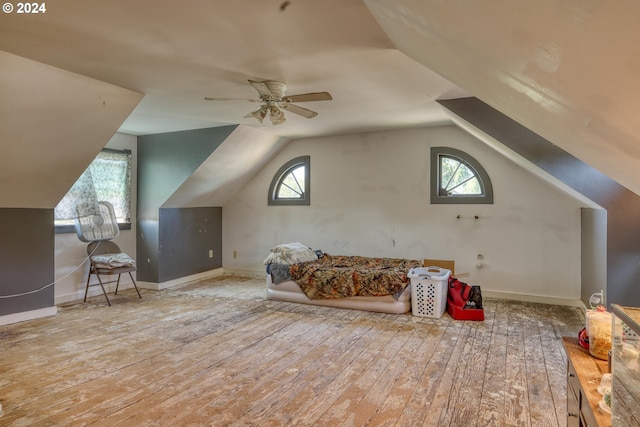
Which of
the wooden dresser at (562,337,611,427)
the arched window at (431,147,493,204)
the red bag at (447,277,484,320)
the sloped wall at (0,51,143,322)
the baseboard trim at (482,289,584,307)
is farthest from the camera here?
the arched window at (431,147,493,204)

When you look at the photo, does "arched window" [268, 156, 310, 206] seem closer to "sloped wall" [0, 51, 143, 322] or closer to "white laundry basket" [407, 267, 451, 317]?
"white laundry basket" [407, 267, 451, 317]

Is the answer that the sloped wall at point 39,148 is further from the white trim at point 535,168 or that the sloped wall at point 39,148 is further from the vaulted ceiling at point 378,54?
the white trim at point 535,168

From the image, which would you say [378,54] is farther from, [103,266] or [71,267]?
[71,267]

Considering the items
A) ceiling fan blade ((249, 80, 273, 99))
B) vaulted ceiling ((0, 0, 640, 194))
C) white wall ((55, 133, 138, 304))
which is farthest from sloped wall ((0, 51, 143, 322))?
ceiling fan blade ((249, 80, 273, 99))

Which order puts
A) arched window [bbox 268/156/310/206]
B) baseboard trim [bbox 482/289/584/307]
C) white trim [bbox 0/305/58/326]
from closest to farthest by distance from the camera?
white trim [bbox 0/305/58/326], baseboard trim [bbox 482/289/584/307], arched window [bbox 268/156/310/206]

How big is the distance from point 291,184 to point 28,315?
3784 millimetres

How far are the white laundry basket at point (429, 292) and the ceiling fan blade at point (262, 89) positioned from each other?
2.39 metres

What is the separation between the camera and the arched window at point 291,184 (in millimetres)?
5953

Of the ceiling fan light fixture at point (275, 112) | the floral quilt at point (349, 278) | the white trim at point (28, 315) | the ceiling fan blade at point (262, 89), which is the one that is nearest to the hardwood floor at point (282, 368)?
the white trim at point (28, 315)

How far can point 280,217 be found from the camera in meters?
6.14

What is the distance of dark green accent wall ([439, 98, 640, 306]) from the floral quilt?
1792 mm

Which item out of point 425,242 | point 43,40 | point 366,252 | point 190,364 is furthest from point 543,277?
point 43,40

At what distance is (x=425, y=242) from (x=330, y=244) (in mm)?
1451

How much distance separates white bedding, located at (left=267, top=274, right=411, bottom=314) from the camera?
13.5ft
